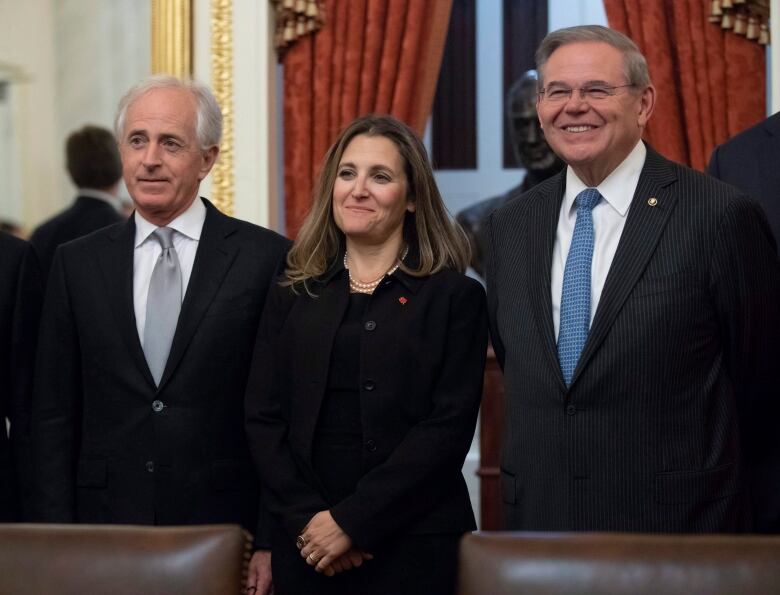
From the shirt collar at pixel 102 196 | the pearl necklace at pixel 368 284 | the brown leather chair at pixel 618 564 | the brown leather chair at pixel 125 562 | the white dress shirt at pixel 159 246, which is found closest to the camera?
the brown leather chair at pixel 618 564

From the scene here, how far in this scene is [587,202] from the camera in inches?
110

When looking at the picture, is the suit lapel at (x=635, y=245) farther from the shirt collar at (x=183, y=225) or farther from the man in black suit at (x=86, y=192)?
the man in black suit at (x=86, y=192)

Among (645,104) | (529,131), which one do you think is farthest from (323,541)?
(529,131)

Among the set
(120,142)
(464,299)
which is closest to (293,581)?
(464,299)

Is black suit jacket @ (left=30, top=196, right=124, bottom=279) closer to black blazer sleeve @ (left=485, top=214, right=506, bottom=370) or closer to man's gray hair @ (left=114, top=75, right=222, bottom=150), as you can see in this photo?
man's gray hair @ (left=114, top=75, right=222, bottom=150)

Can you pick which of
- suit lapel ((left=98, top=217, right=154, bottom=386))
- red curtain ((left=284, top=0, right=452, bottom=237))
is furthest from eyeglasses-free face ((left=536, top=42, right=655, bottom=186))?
red curtain ((left=284, top=0, right=452, bottom=237))

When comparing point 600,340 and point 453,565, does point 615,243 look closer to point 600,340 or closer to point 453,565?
point 600,340

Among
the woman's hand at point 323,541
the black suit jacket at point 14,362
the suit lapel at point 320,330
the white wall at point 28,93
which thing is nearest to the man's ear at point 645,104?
the suit lapel at point 320,330

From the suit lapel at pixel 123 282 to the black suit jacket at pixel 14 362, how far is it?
23 cm

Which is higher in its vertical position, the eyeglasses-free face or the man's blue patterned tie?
the eyeglasses-free face

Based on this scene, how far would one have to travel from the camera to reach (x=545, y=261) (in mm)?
2771

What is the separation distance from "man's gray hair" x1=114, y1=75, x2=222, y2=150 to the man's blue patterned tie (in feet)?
3.25

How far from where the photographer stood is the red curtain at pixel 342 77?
5176 millimetres

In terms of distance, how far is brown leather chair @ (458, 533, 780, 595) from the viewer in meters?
1.81
